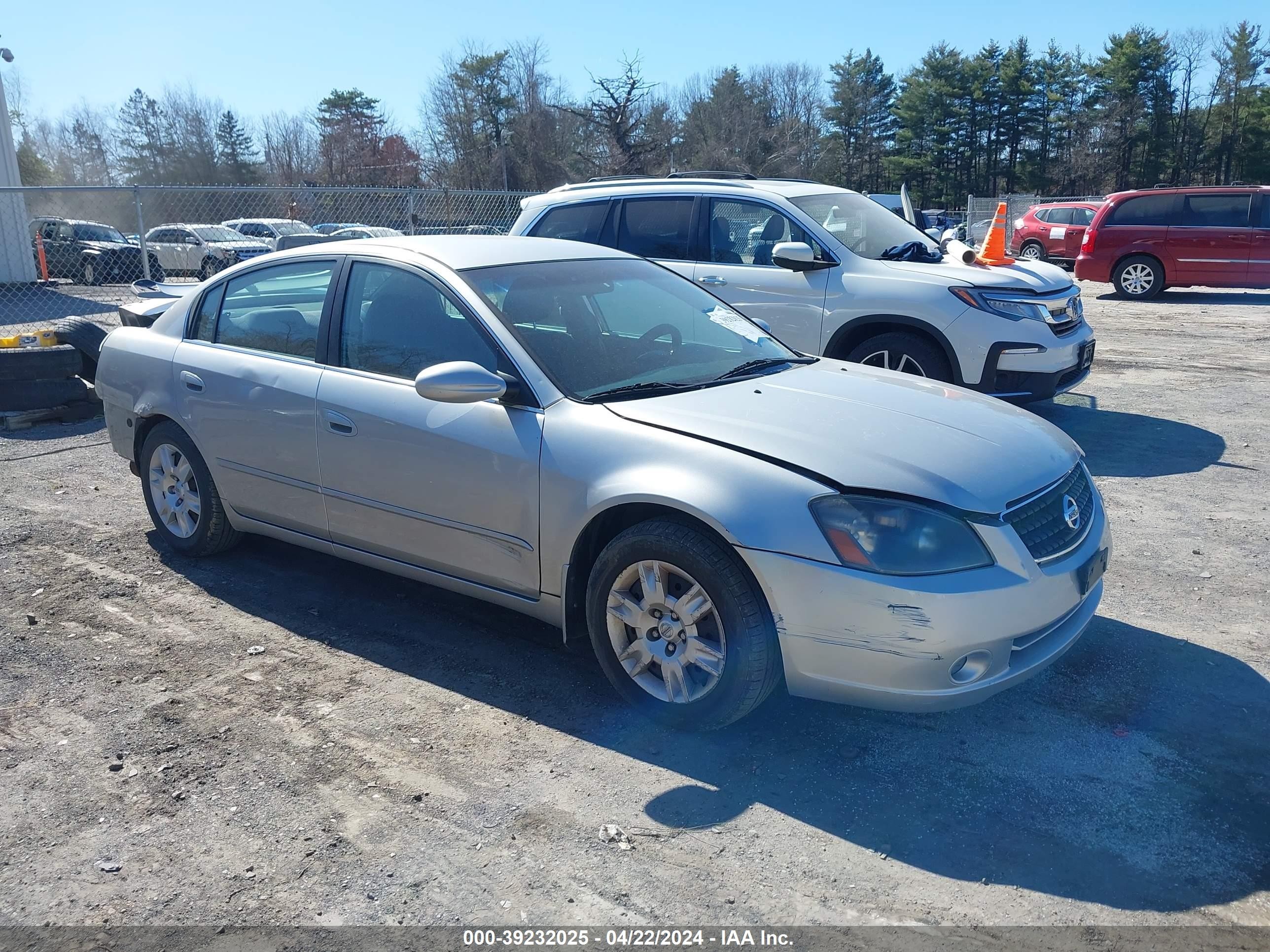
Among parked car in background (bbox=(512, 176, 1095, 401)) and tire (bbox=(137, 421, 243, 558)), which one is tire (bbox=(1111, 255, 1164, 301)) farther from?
tire (bbox=(137, 421, 243, 558))

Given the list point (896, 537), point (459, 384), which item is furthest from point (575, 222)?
point (896, 537)

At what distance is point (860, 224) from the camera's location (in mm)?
8164

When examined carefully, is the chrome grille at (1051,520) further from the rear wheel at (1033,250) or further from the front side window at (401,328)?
the rear wheel at (1033,250)

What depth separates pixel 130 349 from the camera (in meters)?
5.28

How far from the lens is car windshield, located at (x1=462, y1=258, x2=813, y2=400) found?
13.0 feet

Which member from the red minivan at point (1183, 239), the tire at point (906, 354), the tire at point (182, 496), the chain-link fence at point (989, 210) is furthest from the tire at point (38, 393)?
the chain-link fence at point (989, 210)

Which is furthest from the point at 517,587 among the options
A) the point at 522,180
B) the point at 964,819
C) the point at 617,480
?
the point at 522,180

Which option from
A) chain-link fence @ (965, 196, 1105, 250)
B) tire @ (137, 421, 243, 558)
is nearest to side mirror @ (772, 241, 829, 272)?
tire @ (137, 421, 243, 558)

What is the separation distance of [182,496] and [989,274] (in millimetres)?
5623

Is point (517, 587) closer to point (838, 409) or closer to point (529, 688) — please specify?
point (529, 688)

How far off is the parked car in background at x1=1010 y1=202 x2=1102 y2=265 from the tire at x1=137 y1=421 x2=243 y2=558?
23386 mm

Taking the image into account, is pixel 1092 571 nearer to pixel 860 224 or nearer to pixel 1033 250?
pixel 860 224

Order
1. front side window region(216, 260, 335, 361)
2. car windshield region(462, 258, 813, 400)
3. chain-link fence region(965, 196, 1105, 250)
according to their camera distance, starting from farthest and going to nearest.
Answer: chain-link fence region(965, 196, 1105, 250)
front side window region(216, 260, 335, 361)
car windshield region(462, 258, 813, 400)

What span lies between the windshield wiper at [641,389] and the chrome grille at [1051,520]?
130cm
